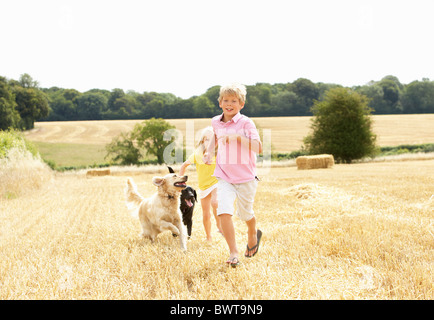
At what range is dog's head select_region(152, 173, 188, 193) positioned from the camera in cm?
497

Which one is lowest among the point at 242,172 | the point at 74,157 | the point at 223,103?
the point at 74,157

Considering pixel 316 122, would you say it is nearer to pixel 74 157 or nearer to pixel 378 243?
pixel 74 157

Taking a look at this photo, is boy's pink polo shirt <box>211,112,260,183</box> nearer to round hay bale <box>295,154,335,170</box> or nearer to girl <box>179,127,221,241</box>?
girl <box>179,127,221,241</box>

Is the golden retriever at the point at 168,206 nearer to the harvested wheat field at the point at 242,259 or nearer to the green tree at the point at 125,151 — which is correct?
the harvested wheat field at the point at 242,259

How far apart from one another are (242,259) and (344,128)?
105 ft

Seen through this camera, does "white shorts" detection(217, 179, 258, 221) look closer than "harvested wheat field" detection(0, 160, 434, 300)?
No

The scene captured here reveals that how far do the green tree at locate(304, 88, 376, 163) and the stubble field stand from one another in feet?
85.8

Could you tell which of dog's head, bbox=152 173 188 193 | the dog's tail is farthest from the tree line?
dog's head, bbox=152 173 188 193

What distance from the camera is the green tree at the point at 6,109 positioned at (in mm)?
41781

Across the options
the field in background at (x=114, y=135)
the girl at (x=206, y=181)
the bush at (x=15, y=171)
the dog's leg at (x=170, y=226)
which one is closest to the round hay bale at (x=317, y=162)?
the field in background at (x=114, y=135)

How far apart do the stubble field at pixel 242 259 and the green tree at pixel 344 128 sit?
2616 centimetres
